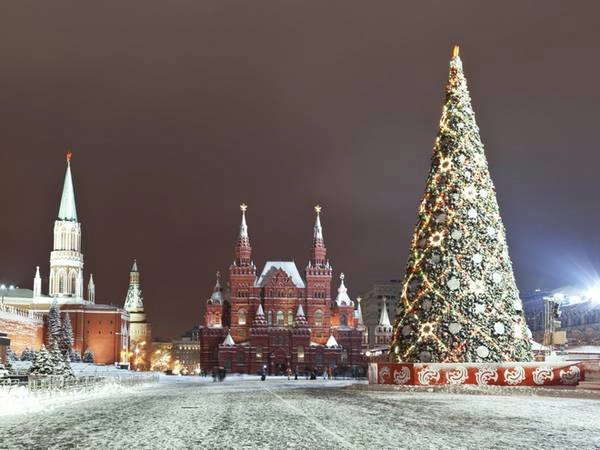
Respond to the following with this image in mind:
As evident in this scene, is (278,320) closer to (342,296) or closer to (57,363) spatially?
(342,296)

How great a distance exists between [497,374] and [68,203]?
11274 cm

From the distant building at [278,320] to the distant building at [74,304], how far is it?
662 inches

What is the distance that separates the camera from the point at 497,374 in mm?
29969

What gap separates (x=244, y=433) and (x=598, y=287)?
→ 104 ft

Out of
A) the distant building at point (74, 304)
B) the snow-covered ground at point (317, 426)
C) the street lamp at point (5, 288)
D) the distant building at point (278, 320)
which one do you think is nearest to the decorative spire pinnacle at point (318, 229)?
the distant building at point (278, 320)

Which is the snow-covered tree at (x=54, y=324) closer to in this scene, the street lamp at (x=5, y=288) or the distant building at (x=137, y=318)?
the street lamp at (x=5, y=288)

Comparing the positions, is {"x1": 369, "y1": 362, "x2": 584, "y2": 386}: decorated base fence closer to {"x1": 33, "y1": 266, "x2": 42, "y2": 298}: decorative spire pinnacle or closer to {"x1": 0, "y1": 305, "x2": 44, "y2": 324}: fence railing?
{"x1": 0, "y1": 305, "x2": 44, "y2": 324}: fence railing

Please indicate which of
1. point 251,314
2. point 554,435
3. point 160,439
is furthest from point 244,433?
point 251,314

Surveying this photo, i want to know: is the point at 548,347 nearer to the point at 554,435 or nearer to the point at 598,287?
the point at 598,287

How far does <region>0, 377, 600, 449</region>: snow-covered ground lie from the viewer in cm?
1299

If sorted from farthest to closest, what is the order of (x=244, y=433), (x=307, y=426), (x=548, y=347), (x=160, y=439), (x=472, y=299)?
(x=548, y=347) → (x=472, y=299) → (x=307, y=426) → (x=244, y=433) → (x=160, y=439)

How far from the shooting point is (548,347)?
41188mm

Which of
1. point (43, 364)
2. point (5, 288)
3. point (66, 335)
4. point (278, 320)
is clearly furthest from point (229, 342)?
point (43, 364)

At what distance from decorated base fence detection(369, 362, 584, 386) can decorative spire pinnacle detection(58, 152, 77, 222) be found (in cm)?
10949
